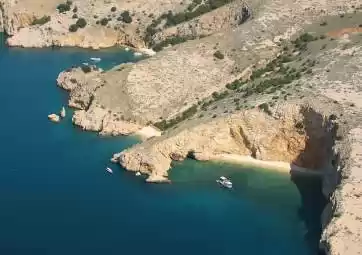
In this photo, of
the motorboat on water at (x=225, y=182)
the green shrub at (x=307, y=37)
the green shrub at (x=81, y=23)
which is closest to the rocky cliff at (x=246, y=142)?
the motorboat on water at (x=225, y=182)

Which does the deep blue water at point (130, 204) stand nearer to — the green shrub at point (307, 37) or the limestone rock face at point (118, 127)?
the limestone rock face at point (118, 127)

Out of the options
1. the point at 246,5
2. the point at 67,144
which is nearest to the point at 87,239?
the point at 67,144

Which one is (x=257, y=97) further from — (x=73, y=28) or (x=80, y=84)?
(x=73, y=28)

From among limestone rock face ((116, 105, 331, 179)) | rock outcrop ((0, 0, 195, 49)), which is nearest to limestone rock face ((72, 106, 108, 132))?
limestone rock face ((116, 105, 331, 179))

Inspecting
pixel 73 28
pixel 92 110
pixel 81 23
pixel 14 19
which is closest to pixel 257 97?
pixel 92 110

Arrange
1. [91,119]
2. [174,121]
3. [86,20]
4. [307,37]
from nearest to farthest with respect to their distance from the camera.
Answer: [174,121] → [91,119] → [307,37] → [86,20]

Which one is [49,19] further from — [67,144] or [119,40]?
[67,144]
